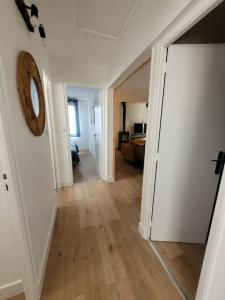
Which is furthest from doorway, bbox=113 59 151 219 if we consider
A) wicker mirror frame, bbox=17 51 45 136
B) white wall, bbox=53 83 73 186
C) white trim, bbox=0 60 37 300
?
wicker mirror frame, bbox=17 51 45 136

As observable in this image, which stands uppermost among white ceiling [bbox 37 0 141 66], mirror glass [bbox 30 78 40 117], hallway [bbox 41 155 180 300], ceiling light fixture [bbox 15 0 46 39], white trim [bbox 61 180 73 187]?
white ceiling [bbox 37 0 141 66]

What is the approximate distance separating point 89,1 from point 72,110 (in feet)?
15.0

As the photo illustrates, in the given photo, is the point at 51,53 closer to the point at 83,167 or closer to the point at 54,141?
the point at 54,141

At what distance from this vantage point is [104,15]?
5.00 feet

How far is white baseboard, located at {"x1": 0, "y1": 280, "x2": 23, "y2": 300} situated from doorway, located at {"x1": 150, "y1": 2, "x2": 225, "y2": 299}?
4.34ft

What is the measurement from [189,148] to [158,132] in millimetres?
329

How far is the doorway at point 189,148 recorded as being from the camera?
1192 millimetres

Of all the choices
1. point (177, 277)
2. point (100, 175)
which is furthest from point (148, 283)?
point (100, 175)

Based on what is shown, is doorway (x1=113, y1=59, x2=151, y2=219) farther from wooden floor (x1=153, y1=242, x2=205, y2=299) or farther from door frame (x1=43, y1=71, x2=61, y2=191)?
door frame (x1=43, y1=71, x2=61, y2=191)

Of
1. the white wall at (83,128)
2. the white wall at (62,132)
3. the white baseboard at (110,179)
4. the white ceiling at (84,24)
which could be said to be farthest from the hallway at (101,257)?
the white wall at (83,128)

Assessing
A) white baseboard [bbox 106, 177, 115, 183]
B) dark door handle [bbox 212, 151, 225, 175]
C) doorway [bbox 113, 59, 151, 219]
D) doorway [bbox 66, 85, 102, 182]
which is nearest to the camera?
dark door handle [bbox 212, 151, 225, 175]

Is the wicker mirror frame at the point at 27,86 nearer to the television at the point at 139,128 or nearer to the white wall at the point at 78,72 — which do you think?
the white wall at the point at 78,72

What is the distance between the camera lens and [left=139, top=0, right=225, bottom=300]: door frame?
771 millimetres

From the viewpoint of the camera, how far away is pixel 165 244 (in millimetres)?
1650
